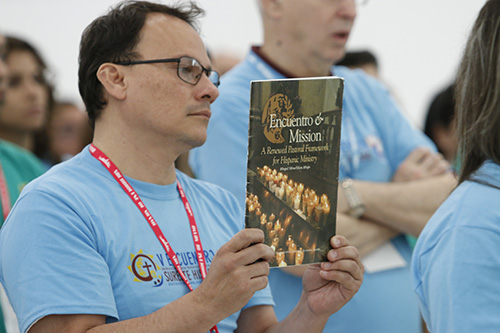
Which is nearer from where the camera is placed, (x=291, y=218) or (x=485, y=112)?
(x=291, y=218)

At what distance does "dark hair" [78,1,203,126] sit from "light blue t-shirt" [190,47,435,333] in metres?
0.59

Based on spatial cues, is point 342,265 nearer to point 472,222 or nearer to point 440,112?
point 472,222

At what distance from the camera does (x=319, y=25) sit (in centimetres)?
254

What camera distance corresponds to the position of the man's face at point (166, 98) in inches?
67.2

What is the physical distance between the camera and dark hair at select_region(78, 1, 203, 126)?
5.77 feet

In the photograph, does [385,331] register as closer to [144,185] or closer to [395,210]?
[395,210]

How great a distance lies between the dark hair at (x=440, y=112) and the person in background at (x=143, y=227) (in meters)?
2.62

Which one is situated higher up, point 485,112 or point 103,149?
point 485,112

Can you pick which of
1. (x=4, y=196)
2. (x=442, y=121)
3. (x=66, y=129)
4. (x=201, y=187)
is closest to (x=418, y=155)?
(x=201, y=187)

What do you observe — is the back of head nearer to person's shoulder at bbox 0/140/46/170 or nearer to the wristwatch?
the wristwatch

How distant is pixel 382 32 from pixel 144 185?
507cm

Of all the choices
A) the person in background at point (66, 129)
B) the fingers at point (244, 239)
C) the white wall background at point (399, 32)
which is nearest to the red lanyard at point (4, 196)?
the fingers at point (244, 239)

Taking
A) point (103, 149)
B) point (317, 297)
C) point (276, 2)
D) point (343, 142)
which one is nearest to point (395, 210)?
point (343, 142)

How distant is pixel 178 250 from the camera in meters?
1.67
